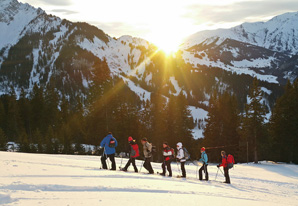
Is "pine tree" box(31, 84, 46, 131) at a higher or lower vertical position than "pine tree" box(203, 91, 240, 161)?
higher

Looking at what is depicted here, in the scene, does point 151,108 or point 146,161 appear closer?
point 146,161

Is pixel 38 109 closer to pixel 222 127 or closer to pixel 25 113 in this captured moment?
pixel 25 113

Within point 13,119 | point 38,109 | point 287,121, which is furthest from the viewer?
point 38,109

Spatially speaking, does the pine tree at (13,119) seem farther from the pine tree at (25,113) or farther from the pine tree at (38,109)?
the pine tree at (38,109)

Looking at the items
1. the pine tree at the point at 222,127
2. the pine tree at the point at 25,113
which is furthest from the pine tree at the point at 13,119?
the pine tree at the point at 222,127

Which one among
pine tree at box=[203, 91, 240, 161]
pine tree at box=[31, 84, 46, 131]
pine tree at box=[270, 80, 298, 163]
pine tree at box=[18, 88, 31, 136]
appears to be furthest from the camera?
pine tree at box=[31, 84, 46, 131]

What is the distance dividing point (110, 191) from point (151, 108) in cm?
4703

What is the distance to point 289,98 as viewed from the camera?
43.1m

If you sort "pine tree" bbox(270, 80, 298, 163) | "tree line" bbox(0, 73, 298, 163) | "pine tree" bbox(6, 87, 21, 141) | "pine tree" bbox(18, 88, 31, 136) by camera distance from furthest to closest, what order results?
"pine tree" bbox(18, 88, 31, 136)
"pine tree" bbox(6, 87, 21, 141)
"tree line" bbox(0, 73, 298, 163)
"pine tree" bbox(270, 80, 298, 163)

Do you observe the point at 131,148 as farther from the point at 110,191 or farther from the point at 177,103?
the point at 177,103

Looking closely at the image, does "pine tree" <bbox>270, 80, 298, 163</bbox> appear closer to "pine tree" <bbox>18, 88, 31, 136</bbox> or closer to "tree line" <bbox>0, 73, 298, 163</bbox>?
"tree line" <bbox>0, 73, 298, 163</bbox>

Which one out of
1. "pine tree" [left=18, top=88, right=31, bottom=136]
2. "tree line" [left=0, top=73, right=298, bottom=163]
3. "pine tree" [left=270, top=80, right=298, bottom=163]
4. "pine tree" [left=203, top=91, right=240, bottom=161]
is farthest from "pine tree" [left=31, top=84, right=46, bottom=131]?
"pine tree" [left=270, top=80, right=298, bottom=163]

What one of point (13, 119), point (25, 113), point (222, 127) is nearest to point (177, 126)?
point (222, 127)

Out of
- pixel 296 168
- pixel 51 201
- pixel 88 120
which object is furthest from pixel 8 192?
pixel 88 120
